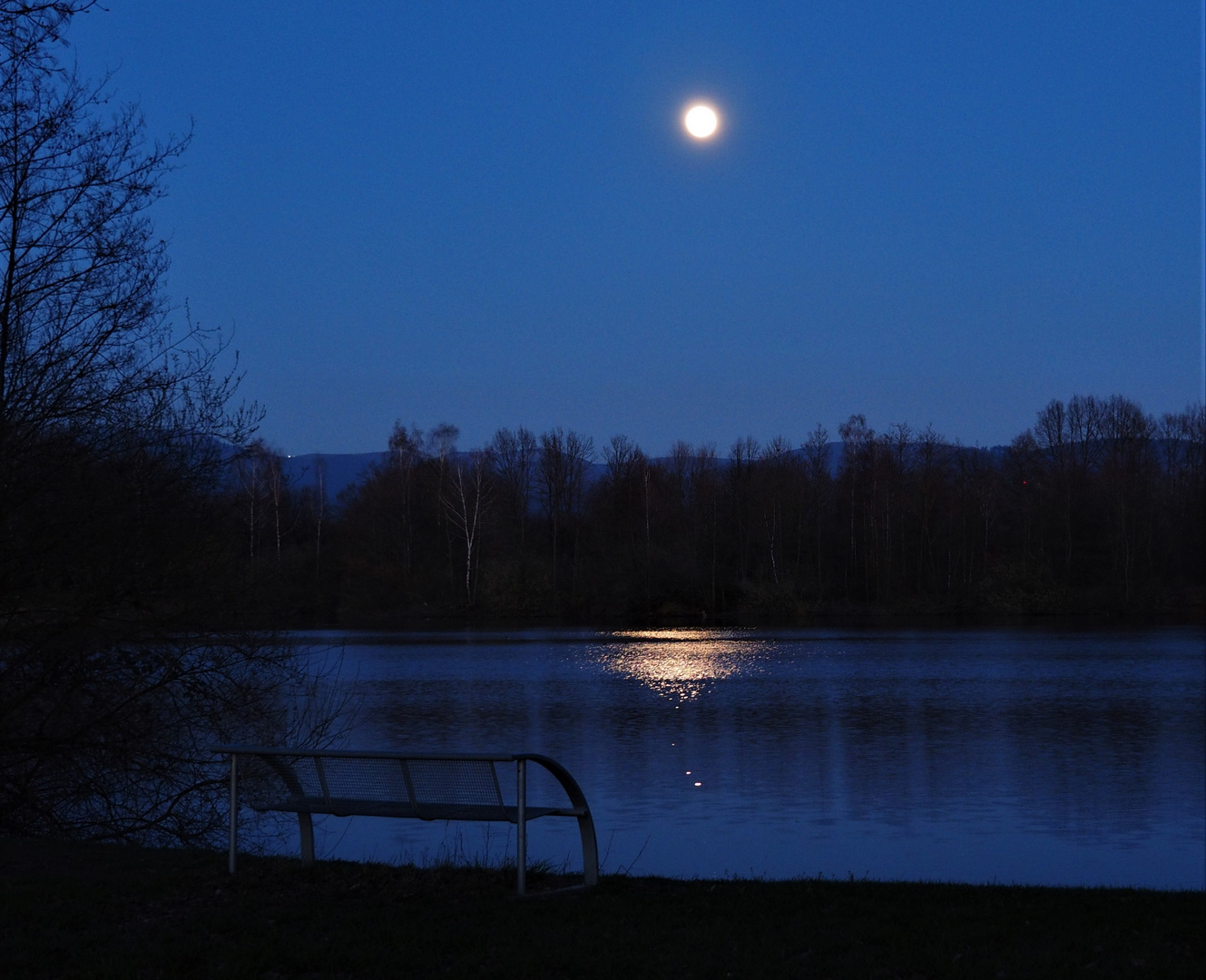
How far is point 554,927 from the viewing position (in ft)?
23.9

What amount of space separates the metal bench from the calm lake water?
13.4 ft

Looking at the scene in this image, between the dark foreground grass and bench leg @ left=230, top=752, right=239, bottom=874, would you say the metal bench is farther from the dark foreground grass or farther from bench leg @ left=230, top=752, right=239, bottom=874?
the dark foreground grass

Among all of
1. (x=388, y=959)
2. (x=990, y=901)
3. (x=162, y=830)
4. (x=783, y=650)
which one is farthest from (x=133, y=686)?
(x=783, y=650)

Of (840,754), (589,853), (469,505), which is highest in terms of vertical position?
(469,505)

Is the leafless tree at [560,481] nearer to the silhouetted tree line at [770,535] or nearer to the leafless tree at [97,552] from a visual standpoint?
the silhouetted tree line at [770,535]

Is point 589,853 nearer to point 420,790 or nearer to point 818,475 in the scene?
point 420,790

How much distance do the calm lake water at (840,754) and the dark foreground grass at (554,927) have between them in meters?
4.08

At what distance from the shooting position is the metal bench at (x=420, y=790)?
8.39 metres

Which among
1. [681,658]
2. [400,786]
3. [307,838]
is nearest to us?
[400,786]

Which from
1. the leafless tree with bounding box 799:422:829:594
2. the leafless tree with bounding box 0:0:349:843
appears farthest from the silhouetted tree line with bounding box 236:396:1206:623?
the leafless tree with bounding box 0:0:349:843

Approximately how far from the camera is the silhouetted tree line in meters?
77.1

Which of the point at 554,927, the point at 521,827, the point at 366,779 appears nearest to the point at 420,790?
the point at 366,779

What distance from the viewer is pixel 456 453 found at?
9138 cm

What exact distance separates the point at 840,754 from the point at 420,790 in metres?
14.7
